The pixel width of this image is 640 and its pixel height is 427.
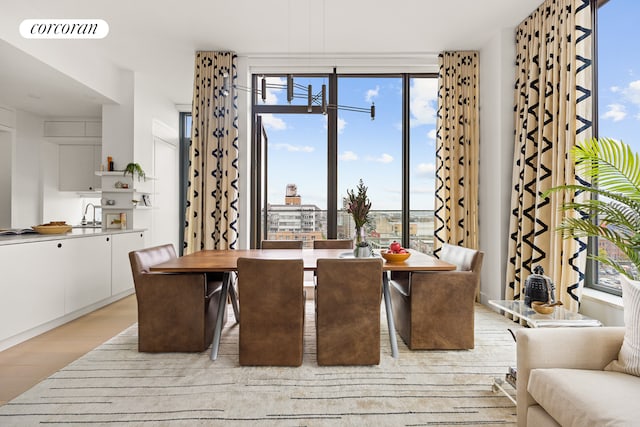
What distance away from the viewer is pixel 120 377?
7.49 ft

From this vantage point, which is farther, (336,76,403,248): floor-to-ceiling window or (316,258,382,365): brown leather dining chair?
(336,76,403,248): floor-to-ceiling window

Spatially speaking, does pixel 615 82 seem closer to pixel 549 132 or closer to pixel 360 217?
pixel 549 132

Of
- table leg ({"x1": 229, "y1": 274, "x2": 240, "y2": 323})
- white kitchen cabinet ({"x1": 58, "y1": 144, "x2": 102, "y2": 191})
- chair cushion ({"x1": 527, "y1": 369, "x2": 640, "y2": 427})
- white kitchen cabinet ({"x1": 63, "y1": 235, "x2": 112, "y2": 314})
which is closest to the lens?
chair cushion ({"x1": 527, "y1": 369, "x2": 640, "y2": 427})

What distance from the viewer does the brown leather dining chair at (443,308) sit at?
8.69 feet

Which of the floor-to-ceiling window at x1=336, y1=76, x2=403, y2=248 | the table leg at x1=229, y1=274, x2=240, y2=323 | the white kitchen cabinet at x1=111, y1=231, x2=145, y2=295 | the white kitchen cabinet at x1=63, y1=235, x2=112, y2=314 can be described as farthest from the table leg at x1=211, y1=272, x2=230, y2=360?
the floor-to-ceiling window at x1=336, y1=76, x2=403, y2=248

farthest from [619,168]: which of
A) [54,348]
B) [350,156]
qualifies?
[54,348]

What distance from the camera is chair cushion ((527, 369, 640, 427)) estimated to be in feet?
3.83

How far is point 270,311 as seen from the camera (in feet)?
7.75

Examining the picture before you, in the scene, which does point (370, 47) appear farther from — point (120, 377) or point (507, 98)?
point (120, 377)

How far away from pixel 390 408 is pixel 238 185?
3.21 meters

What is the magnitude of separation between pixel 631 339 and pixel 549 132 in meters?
2.24

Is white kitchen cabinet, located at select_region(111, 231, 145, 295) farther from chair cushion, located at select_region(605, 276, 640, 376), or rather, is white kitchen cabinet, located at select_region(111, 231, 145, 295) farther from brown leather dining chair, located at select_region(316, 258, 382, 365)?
chair cushion, located at select_region(605, 276, 640, 376)

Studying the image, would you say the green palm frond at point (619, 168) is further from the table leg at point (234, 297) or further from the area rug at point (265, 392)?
the table leg at point (234, 297)

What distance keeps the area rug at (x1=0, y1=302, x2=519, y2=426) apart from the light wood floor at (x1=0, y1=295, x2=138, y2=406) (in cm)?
14
